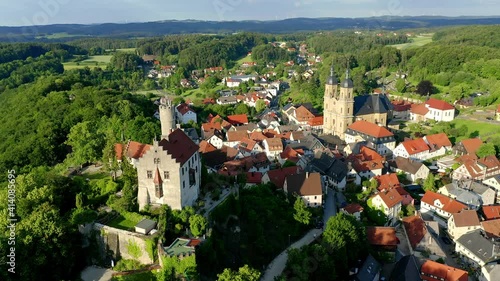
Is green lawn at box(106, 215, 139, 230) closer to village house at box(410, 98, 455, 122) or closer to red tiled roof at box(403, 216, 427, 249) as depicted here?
red tiled roof at box(403, 216, 427, 249)

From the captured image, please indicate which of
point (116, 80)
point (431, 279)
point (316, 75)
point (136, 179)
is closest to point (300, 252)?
point (431, 279)

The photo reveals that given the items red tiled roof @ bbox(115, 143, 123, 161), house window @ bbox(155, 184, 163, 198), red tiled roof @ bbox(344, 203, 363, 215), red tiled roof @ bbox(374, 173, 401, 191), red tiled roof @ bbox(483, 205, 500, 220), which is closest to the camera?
house window @ bbox(155, 184, 163, 198)

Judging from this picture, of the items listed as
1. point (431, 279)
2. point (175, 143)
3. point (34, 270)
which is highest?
point (175, 143)

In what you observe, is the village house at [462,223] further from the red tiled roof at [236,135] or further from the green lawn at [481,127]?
the red tiled roof at [236,135]

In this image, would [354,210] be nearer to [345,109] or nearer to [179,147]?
[179,147]

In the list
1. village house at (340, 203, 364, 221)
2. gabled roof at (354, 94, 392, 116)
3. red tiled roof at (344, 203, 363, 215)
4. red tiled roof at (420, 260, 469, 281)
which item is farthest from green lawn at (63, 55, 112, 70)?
red tiled roof at (420, 260, 469, 281)

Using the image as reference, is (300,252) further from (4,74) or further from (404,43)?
(404,43)
